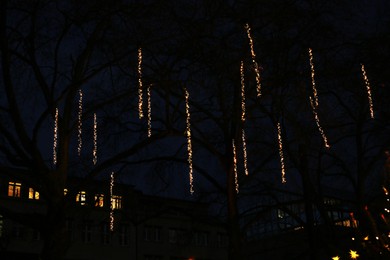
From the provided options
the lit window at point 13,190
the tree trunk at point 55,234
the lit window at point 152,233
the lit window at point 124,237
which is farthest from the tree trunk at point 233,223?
the lit window at point 152,233

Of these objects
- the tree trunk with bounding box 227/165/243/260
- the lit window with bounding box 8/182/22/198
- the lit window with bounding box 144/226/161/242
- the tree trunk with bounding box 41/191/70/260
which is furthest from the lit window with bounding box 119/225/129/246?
the tree trunk with bounding box 41/191/70/260

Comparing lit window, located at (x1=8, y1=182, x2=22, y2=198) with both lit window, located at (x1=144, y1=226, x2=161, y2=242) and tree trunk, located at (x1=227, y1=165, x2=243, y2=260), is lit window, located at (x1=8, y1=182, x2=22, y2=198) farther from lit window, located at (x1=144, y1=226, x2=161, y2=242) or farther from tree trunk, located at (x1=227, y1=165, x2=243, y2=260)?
tree trunk, located at (x1=227, y1=165, x2=243, y2=260)

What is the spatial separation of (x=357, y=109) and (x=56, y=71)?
10.6 m

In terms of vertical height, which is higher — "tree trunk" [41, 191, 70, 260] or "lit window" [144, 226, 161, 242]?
"lit window" [144, 226, 161, 242]

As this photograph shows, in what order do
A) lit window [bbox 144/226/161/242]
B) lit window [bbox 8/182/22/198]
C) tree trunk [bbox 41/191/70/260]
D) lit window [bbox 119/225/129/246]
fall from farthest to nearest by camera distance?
lit window [bbox 144/226/161/242]
lit window [bbox 119/225/129/246]
lit window [bbox 8/182/22/198]
tree trunk [bbox 41/191/70/260]

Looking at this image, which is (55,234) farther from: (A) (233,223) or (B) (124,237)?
(B) (124,237)

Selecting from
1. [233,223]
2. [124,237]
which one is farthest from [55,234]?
[124,237]

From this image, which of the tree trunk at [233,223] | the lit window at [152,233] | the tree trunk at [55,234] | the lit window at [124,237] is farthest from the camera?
the lit window at [152,233]

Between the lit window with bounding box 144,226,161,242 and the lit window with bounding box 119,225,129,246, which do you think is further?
the lit window with bounding box 144,226,161,242

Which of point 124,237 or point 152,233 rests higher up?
point 152,233

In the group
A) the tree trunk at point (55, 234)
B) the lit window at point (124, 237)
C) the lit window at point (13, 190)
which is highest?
the lit window at point (13, 190)

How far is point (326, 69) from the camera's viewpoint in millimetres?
17469

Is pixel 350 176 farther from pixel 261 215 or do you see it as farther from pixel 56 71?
pixel 56 71

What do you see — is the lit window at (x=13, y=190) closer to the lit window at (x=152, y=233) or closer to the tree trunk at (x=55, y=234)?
the lit window at (x=152, y=233)
